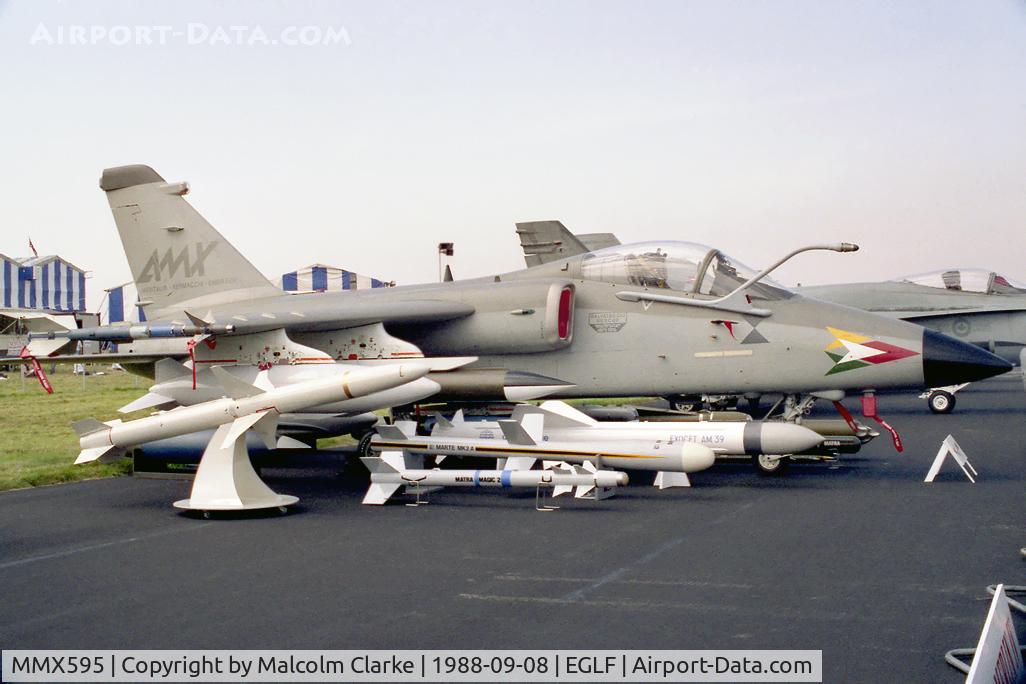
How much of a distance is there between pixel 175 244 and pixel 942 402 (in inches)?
635

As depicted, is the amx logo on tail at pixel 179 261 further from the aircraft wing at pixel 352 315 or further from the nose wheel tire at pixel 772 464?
the nose wheel tire at pixel 772 464

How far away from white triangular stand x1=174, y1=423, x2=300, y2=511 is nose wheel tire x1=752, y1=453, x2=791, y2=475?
543 centimetres

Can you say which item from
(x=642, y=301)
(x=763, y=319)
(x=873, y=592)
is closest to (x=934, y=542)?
(x=873, y=592)

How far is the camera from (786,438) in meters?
9.88

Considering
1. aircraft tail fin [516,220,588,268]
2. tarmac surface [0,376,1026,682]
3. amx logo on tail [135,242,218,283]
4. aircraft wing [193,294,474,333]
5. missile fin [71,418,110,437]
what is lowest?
tarmac surface [0,376,1026,682]

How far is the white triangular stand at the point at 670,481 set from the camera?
33.0ft

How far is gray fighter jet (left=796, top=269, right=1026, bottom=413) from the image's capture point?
69.4ft

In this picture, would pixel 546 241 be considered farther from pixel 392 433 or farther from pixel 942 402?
pixel 392 433

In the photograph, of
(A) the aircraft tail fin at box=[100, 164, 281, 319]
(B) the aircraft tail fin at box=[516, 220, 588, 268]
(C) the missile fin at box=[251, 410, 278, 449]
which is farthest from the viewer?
(B) the aircraft tail fin at box=[516, 220, 588, 268]

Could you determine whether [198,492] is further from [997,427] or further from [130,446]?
[997,427]

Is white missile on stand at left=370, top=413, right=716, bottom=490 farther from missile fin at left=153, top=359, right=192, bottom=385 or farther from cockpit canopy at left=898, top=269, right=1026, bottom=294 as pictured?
cockpit canopy at left=898, top=269, right=1026, bottom=294

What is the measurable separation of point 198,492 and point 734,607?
559cm

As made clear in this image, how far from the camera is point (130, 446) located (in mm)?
9742

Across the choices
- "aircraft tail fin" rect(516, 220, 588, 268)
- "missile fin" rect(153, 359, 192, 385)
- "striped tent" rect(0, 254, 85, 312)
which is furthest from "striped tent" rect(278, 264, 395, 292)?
"striped tent" rect(0, 254, 85, 312)
